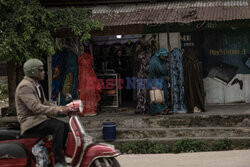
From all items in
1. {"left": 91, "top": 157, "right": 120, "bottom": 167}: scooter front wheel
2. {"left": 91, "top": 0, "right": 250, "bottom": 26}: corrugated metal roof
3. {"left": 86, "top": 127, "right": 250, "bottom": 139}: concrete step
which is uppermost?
{"left": 91, "top": 0, "right": 250, "bottom": 26}: corrugated metal roof

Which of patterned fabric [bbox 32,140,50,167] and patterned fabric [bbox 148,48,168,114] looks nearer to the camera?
patterned fabric [bbox 32,140,50,167]

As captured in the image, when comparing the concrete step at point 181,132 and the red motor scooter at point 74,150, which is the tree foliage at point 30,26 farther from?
the red motor scooter at point 74,150

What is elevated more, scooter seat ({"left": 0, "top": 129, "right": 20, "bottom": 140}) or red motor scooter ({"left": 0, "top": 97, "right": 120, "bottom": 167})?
scooter seat ({"left": 0, "top": 129, "right": 20, "bottom": 140})

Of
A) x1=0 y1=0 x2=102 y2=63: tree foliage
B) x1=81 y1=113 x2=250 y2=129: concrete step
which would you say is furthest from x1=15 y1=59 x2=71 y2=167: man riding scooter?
x1=81 y1=113 x2=250 y2=129: concrete step

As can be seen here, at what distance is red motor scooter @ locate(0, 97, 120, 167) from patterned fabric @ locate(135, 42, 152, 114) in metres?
5.30

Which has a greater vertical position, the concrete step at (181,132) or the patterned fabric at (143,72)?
the patterned fabric at (143,72)

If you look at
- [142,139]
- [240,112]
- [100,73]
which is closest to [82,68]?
[100,73]

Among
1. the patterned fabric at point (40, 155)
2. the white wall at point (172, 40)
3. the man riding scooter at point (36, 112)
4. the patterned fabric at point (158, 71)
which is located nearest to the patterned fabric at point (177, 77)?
the patterned fabric at point (158, 71)

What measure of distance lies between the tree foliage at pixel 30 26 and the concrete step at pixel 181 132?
268 cm

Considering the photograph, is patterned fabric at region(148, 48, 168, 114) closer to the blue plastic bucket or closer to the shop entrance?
the blue plastic bucket

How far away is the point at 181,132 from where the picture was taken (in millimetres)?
8906

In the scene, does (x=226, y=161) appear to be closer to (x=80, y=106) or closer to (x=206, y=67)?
(x=80, y=106)

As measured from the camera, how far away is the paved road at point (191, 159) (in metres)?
6.71

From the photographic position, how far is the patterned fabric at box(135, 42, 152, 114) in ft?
33.9
